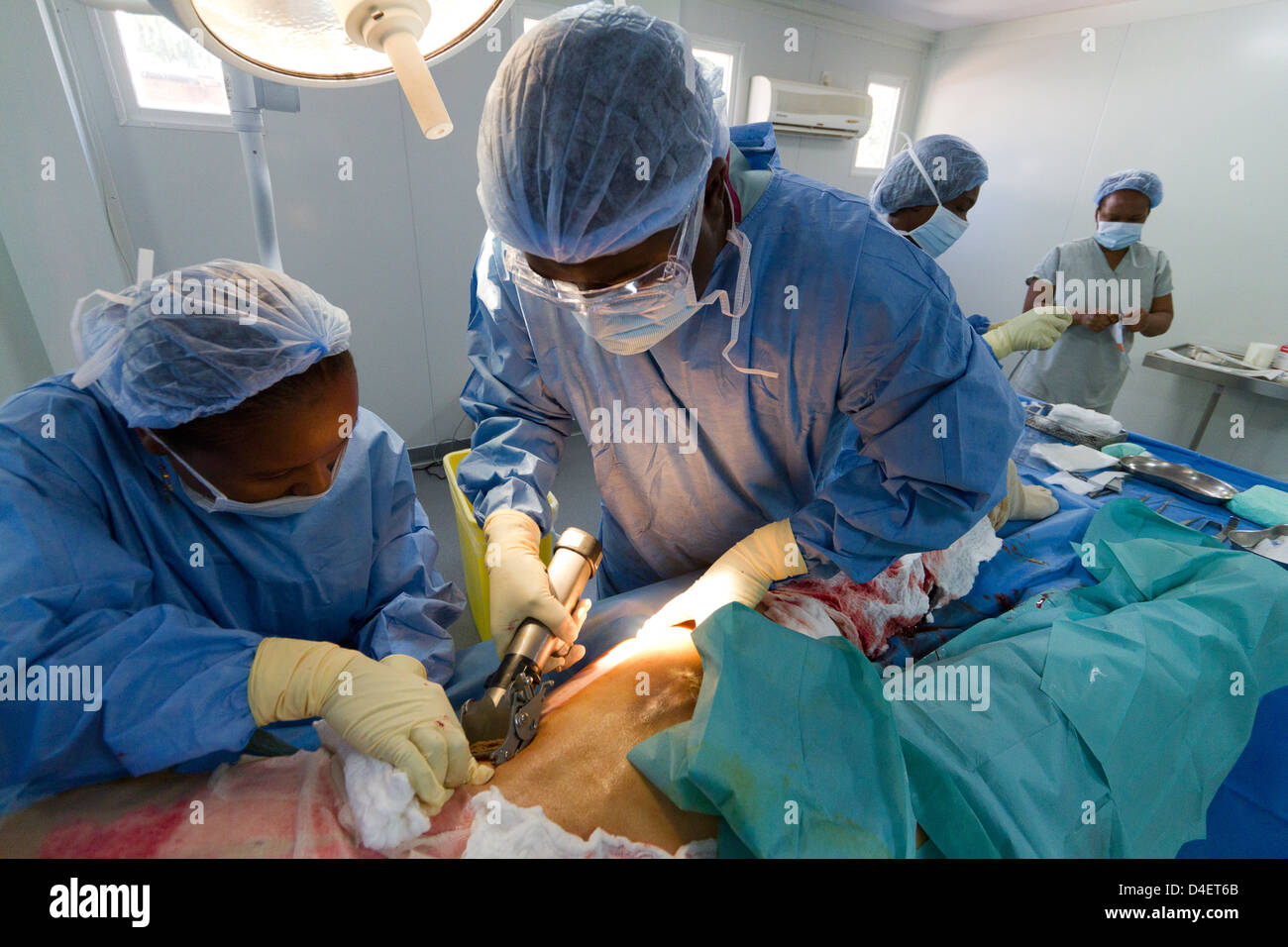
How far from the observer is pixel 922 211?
2801 mm

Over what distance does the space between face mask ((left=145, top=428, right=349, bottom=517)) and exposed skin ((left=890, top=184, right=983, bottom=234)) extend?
8.94 feet

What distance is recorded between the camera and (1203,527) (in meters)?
2.07

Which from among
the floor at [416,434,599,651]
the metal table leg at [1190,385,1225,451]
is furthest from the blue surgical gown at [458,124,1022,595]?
the metal table leg at [1190,385,1225,451]

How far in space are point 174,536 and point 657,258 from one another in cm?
107

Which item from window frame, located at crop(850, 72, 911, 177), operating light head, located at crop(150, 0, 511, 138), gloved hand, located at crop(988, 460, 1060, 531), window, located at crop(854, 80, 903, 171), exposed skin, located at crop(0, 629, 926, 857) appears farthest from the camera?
window, located at crop(854, 80, 903, 171)

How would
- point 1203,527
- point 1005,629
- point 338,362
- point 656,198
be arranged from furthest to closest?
point 1203,527, point 1005,629, point 338,362, point 656,198

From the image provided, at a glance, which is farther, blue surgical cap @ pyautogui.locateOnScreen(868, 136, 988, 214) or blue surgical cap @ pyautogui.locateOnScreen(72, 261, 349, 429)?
blue surgical cap @ pyautogui.locateOnScreen(868, 136, 988, 214)

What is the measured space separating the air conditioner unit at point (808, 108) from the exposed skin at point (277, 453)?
5218mm

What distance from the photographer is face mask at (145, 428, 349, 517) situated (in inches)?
42.0

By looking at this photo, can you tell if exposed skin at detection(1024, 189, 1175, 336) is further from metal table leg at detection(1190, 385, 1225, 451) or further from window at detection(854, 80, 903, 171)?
window at detection(854, 80, 903, 171)

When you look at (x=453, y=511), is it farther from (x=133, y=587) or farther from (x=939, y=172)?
(x=939, y=172)
